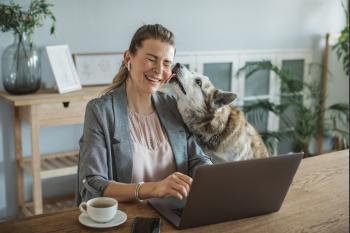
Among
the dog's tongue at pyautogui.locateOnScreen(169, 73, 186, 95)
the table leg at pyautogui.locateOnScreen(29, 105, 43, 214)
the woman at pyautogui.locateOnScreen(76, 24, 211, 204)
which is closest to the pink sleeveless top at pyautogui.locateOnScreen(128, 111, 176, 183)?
the woman at pyautogui.locateOnScreen(76, 24, 211, 204)

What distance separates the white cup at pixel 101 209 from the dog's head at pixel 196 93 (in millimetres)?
666

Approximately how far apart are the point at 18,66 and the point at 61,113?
399 mm

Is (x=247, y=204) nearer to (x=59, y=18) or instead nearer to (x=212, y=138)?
(x=212, y=138)

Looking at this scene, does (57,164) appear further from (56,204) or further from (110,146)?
(110,146)

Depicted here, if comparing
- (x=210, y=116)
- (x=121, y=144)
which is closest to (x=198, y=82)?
(x=210, y=116)

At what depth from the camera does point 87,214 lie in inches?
54.8

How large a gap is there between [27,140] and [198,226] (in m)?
2.20

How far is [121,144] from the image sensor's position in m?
1.70

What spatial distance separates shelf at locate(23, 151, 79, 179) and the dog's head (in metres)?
1.40

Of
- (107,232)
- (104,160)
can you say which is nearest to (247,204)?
(107,232)

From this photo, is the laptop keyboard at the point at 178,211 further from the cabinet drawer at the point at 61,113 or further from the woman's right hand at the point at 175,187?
the cabinet drawer at the point at 61,113

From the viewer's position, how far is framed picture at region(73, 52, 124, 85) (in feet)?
11.0

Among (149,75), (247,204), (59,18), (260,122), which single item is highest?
(59,18)

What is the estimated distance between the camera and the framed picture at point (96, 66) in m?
3.35
